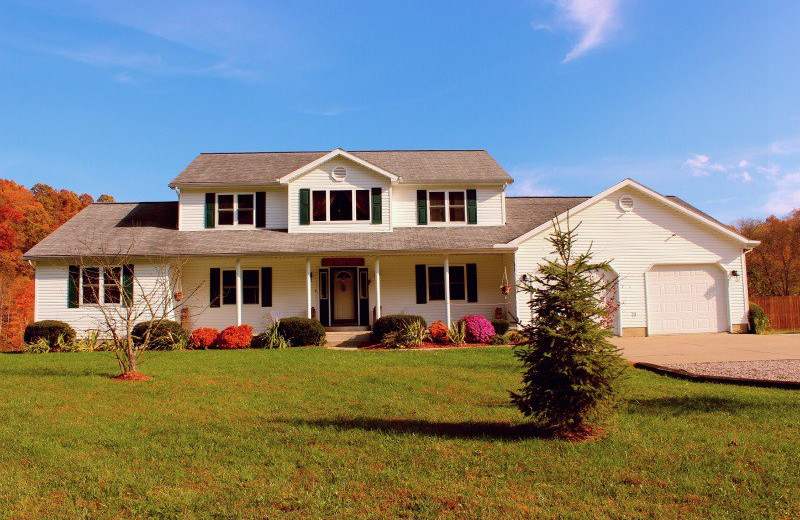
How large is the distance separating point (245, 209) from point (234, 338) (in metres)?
5.53

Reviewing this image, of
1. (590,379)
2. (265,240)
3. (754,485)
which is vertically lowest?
(754,485)

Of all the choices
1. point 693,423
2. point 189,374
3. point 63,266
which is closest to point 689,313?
point 693,423

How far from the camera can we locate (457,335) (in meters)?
16.3

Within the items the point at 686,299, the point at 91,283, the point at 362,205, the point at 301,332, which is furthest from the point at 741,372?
the point at 91,283

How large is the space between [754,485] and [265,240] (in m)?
16.2

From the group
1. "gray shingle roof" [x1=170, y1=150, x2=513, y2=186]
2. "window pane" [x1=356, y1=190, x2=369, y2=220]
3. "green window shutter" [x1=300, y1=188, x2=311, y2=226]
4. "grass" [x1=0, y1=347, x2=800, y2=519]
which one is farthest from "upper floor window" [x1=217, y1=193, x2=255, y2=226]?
"grass" [x1=0, y1=347, x2=800, y2=519]

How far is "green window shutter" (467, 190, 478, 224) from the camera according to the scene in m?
19.6

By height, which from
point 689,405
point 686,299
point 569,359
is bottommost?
point 689,405

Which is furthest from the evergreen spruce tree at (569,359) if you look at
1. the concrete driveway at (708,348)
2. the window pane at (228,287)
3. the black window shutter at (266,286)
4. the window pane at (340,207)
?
the window pane at (228,287)

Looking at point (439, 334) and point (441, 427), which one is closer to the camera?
point (441, 427)

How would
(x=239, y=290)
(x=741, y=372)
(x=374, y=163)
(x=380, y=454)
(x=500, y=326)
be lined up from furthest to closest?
(x=374, y=163)
(x=239, y=290)
(x=500, y=326)
(x=741, y=372)
(x=380, y=454)

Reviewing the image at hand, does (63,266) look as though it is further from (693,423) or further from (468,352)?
(693,423)

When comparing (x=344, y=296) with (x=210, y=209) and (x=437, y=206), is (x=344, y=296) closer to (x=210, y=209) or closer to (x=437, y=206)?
(x=437, y=206)

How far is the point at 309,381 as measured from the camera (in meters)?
9.98
